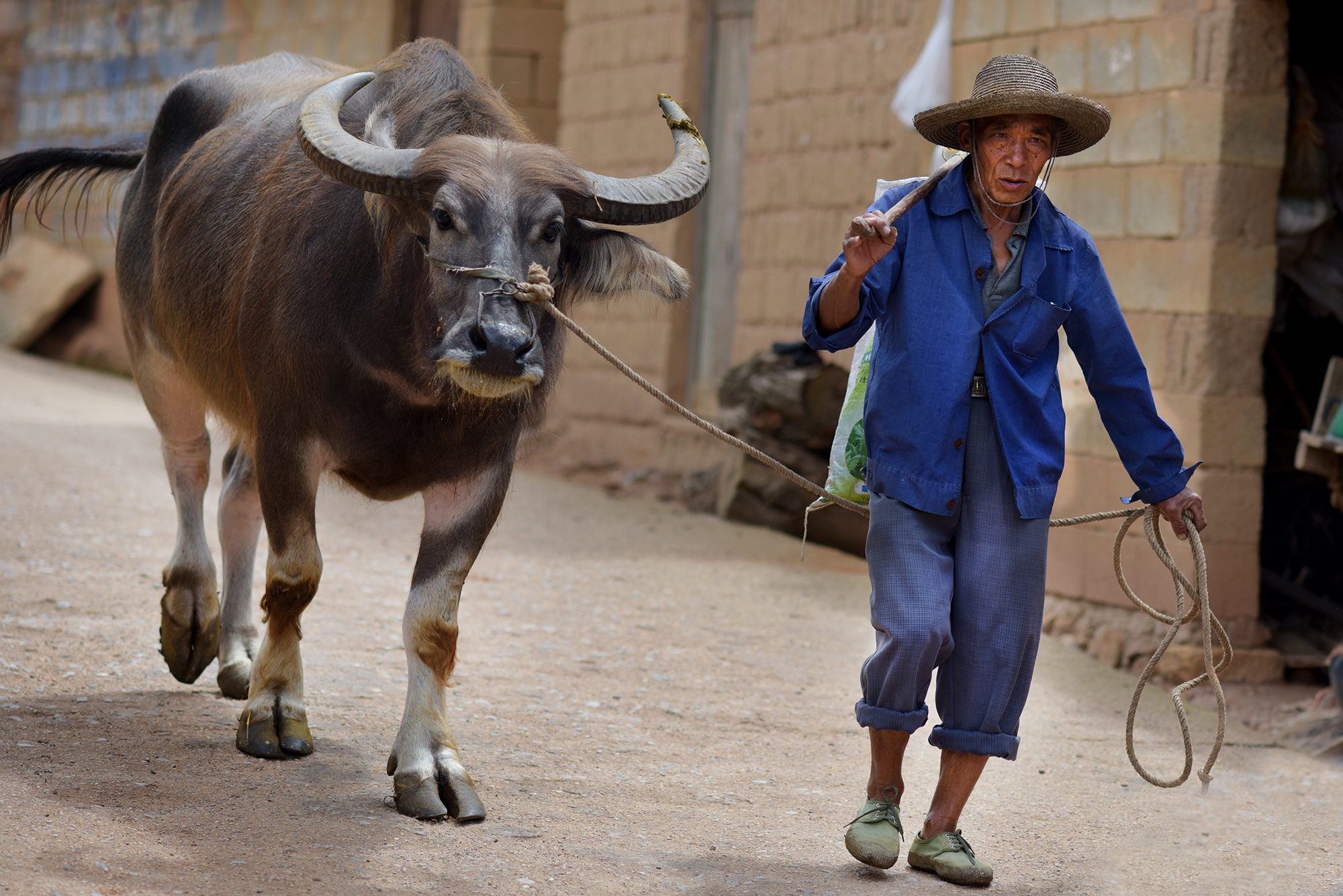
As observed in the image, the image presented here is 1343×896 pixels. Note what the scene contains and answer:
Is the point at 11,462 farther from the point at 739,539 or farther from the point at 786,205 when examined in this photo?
the point at 786,205

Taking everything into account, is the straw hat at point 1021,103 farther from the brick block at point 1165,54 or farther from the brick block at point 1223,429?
the brick block at point 1165,54

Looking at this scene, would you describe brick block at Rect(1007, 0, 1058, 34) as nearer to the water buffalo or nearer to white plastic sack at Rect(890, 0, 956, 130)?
white plastic sack at Rect(890, 0, 956, 130)

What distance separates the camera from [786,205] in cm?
905

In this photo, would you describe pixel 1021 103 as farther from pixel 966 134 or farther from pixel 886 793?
pixel 886 793

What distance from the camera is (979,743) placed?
3.29m

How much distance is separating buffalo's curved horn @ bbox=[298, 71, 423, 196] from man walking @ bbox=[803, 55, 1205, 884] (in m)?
1.02

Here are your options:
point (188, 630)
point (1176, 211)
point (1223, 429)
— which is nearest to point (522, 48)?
point (1176, 211)

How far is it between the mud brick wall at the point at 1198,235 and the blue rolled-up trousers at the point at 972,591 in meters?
3.04

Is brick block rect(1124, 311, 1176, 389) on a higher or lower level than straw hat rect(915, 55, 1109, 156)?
lower

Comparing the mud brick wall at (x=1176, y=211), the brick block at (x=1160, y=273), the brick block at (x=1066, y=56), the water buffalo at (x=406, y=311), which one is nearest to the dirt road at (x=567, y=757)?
the water buffalo at (x=406, y=311)

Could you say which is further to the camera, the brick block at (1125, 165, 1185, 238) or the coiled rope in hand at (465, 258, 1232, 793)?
the brick block at (1125, 165, 1185, 238)

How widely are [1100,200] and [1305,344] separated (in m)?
1.42

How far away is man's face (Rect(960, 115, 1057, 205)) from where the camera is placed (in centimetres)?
325

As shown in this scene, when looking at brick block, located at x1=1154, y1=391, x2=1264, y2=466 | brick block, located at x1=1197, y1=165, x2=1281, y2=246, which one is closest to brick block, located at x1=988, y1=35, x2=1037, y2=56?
brick block, located at x1=1197, y1=165, x2=1281, y2=246
